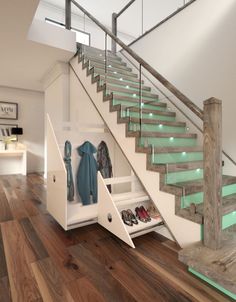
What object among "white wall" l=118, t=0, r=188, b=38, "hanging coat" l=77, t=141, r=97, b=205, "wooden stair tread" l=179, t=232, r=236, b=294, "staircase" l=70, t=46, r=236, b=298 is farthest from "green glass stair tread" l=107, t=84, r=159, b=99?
"white wall" l=118, t=0, r=188, b=38

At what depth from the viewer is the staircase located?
6.18ft

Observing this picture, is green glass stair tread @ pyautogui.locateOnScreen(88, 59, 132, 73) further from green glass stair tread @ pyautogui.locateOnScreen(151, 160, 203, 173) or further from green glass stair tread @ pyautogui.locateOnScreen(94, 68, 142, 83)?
green glass stair tread @ pyautogui.locateOnScreen(151, 160, 203, 173)

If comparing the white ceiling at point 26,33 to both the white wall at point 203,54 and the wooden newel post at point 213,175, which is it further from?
the wooden newel post at point 213,175

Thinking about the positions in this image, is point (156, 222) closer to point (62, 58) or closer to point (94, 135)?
point (94, 135)

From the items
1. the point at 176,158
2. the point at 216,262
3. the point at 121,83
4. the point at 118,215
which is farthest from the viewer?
the point at 121,83

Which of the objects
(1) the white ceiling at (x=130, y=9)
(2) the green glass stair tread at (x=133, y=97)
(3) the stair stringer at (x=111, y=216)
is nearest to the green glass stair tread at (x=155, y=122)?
(2) the green glass stair tread at (x=133, y=97)

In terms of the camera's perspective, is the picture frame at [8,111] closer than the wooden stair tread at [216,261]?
No

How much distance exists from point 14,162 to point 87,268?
568cm

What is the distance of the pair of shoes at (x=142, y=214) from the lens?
2.47 metres

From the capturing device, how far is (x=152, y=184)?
221cm

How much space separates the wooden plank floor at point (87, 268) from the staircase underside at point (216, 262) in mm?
256

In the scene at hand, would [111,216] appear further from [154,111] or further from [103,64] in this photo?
[103,64]

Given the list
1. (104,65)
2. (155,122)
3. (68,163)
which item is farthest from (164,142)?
(104,65)

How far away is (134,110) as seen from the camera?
2652 mm
